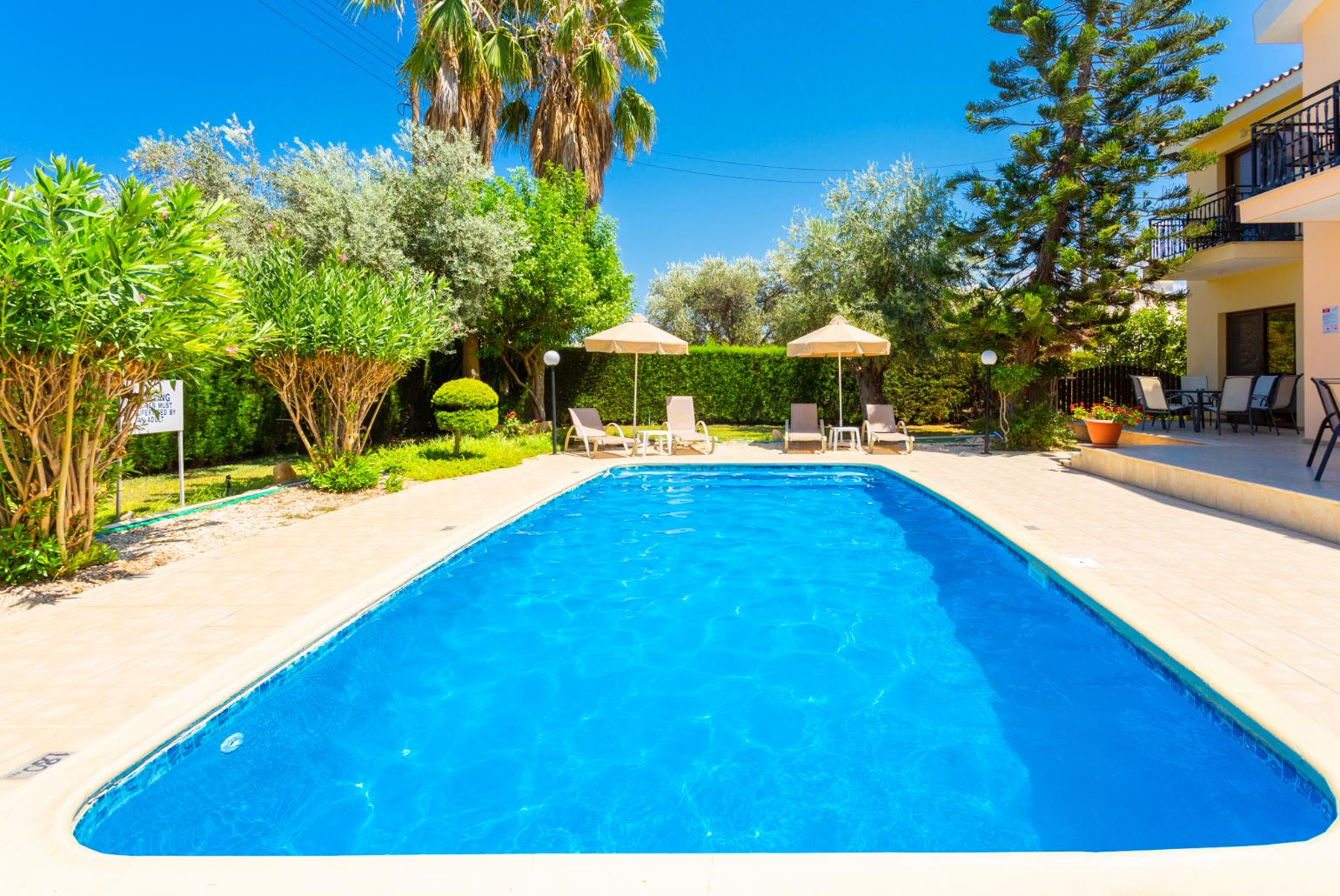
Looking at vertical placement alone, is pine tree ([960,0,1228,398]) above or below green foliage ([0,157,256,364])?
above

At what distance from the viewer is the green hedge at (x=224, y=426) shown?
11180mm

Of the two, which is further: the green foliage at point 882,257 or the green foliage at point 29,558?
the green foliage at point 882,257

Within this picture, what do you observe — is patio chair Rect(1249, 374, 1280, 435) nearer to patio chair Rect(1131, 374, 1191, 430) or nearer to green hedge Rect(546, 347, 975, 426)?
patio chair Rect(1131, 374, 1191, 430)

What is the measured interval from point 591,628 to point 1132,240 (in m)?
13.2

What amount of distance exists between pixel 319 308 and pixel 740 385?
12912mm

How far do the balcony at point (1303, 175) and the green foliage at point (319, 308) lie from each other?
37.2ft

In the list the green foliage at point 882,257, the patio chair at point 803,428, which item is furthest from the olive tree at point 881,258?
the patio chair at point 803,428

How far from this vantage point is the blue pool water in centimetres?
281

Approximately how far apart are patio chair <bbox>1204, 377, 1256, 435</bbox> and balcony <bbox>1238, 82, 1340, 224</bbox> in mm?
4158

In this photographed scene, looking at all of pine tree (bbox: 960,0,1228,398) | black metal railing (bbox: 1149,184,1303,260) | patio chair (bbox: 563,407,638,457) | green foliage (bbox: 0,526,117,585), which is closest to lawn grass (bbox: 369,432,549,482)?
patio chair (bbox: 563,407,638,457)

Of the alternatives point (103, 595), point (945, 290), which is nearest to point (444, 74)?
point (945, 290)

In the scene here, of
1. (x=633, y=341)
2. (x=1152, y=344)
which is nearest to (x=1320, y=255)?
(x=1152, y=344)

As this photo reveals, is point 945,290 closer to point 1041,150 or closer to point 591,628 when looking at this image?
point 1041,150

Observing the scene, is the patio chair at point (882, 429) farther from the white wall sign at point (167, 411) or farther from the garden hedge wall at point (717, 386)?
the white wall sign at point (167, 411)
